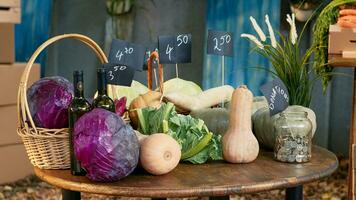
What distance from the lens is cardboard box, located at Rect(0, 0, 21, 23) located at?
14.2ft

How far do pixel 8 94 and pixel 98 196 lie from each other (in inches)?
40.6

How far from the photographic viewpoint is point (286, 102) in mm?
1899

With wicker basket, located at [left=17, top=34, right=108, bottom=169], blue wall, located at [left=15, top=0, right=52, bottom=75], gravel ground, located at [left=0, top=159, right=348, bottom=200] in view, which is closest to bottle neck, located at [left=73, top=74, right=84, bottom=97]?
wicker basket, located at [left=17, top=34, right=108, bottom=169]

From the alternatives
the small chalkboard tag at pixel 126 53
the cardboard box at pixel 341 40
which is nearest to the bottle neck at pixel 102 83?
the small chalkboard tag at pixel 126 53

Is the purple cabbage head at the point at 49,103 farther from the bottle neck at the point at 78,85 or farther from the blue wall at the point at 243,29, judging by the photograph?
the blue wall at the point at 243,29

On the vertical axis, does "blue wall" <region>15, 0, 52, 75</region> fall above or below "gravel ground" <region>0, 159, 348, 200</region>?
above

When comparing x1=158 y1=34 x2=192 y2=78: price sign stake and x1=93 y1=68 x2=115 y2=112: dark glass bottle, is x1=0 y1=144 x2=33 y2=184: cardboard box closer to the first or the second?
x1=158 y1=34 x2=192 y2=78: price sign stake

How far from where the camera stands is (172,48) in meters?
1.96

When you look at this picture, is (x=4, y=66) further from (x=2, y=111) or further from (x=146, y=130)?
(x=146, y=130)

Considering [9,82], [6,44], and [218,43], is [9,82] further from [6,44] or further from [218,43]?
[218,43]

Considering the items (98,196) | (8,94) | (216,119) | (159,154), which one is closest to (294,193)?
(216,119)

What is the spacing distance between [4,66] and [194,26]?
6.22 feet

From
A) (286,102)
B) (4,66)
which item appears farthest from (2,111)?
(286,102)

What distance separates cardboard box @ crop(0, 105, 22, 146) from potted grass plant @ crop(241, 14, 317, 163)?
2.68m
